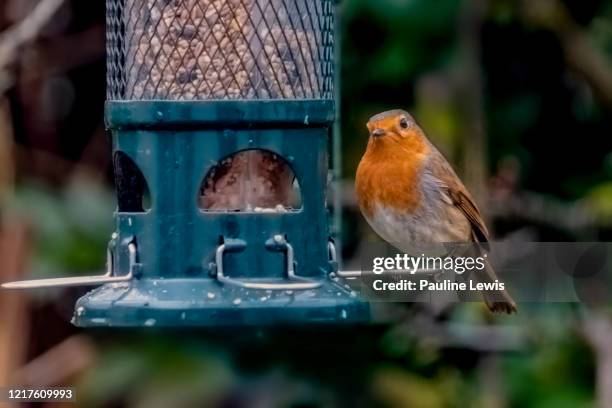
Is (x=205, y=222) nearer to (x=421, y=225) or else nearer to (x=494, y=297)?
(x=421, y=225)

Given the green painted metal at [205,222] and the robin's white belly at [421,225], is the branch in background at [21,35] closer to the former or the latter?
the green painted metal at [205,222]

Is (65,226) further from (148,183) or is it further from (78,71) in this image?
(148,183)

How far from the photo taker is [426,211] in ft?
16.8

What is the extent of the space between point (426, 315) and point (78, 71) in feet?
Answer: 6.74

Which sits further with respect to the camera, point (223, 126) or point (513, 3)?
point (513, 3)

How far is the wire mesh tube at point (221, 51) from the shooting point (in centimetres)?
470

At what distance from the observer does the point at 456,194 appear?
520cm

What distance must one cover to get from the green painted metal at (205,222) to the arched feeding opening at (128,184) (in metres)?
0.18

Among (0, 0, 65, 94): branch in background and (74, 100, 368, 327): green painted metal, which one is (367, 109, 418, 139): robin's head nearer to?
(74, 100, 368, 327): green painted metal

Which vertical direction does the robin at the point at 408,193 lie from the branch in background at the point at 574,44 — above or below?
below

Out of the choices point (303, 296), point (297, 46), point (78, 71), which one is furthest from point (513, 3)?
point (303, 296)

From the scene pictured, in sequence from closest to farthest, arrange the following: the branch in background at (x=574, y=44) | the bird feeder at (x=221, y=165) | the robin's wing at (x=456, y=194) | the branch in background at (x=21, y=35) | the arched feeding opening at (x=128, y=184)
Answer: the bird feeder at (x=221, y=165) → the arched feeding opening at (x=128, y=184) → the robin's wing at (x=456, y=194) → the branch in background at (x=21, y=35) → the branch in background at (x=574, y=44)

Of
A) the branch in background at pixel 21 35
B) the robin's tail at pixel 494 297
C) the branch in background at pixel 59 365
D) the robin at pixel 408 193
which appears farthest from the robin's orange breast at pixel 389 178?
the branch in background at pixel 21 35

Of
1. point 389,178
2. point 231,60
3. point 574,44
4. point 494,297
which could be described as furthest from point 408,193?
point 574,44
